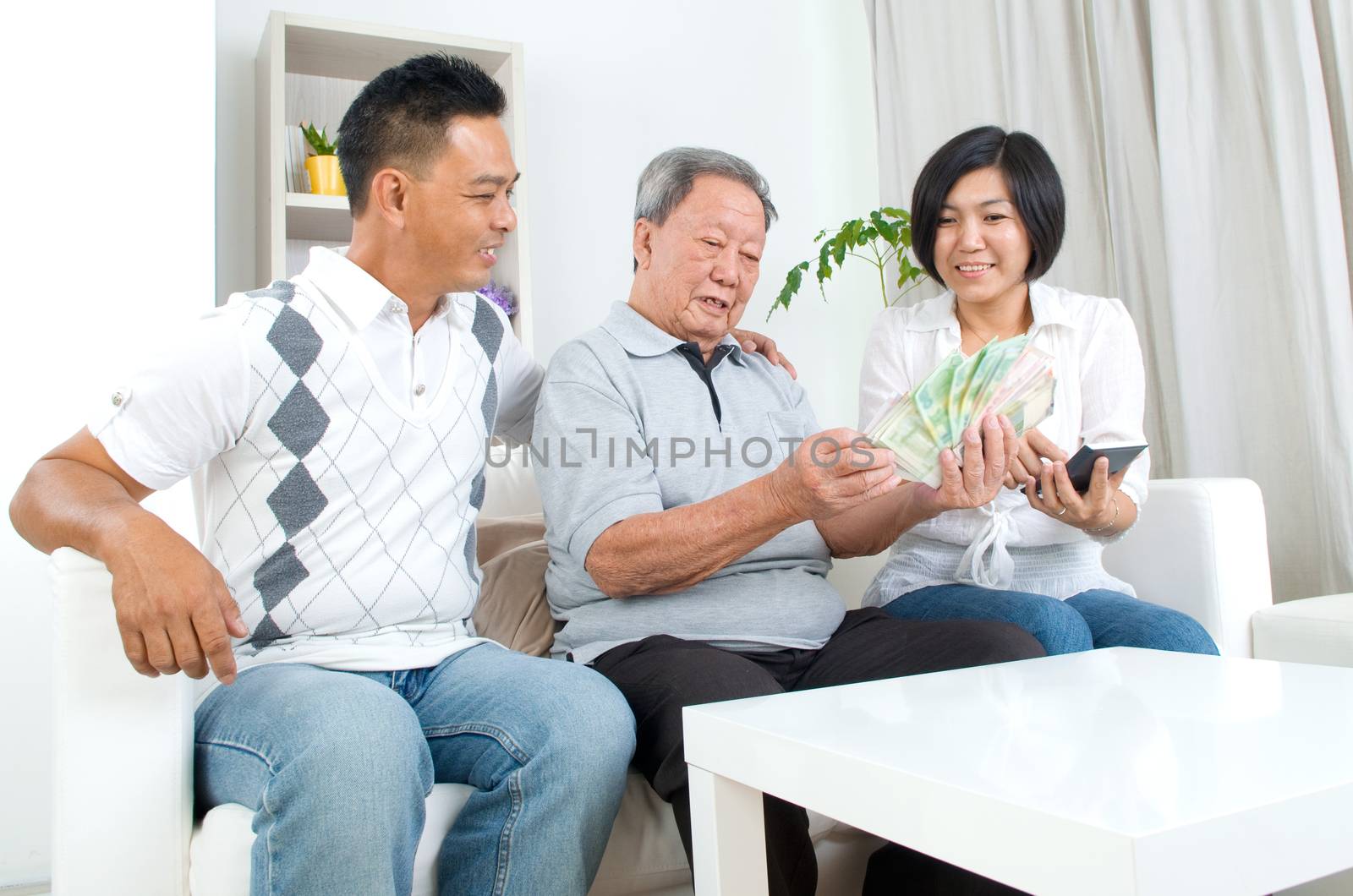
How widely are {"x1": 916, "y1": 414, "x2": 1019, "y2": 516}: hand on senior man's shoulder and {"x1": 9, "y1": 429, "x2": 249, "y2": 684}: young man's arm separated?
0.86 meters

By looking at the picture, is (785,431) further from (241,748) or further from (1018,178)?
(241,748)

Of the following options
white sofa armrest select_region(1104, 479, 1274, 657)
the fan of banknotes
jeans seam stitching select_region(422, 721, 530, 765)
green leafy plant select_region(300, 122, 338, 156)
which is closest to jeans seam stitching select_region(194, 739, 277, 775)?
jeans seam stitching select_region(422, 721, 530, 765)

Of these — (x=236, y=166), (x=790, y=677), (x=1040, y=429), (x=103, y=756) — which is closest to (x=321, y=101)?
(x=236, y=166)

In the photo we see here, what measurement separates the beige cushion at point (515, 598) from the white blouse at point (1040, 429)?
0.56m

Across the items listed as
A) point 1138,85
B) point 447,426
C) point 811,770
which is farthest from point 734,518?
point 1138,85

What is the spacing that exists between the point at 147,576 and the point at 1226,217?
2.49m

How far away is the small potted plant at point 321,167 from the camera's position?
3.04m

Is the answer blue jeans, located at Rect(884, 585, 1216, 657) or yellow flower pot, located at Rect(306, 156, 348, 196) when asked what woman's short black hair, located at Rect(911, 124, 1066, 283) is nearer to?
Answer: blue jeans, located at Rect(884, 585, 1216, 657)

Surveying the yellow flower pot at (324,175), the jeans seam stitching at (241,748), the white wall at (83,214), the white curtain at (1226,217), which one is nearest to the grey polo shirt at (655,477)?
the jeans seam stitching at (241,748)

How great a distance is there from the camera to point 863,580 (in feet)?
6.49

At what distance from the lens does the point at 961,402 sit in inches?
51.4

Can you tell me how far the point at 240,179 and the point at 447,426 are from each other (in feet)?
7.48

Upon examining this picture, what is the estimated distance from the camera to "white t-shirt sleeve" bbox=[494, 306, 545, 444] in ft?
5.16

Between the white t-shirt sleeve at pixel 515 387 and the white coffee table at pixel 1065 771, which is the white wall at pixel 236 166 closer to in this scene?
the white t-shirt sleeve at pixel 515 387
